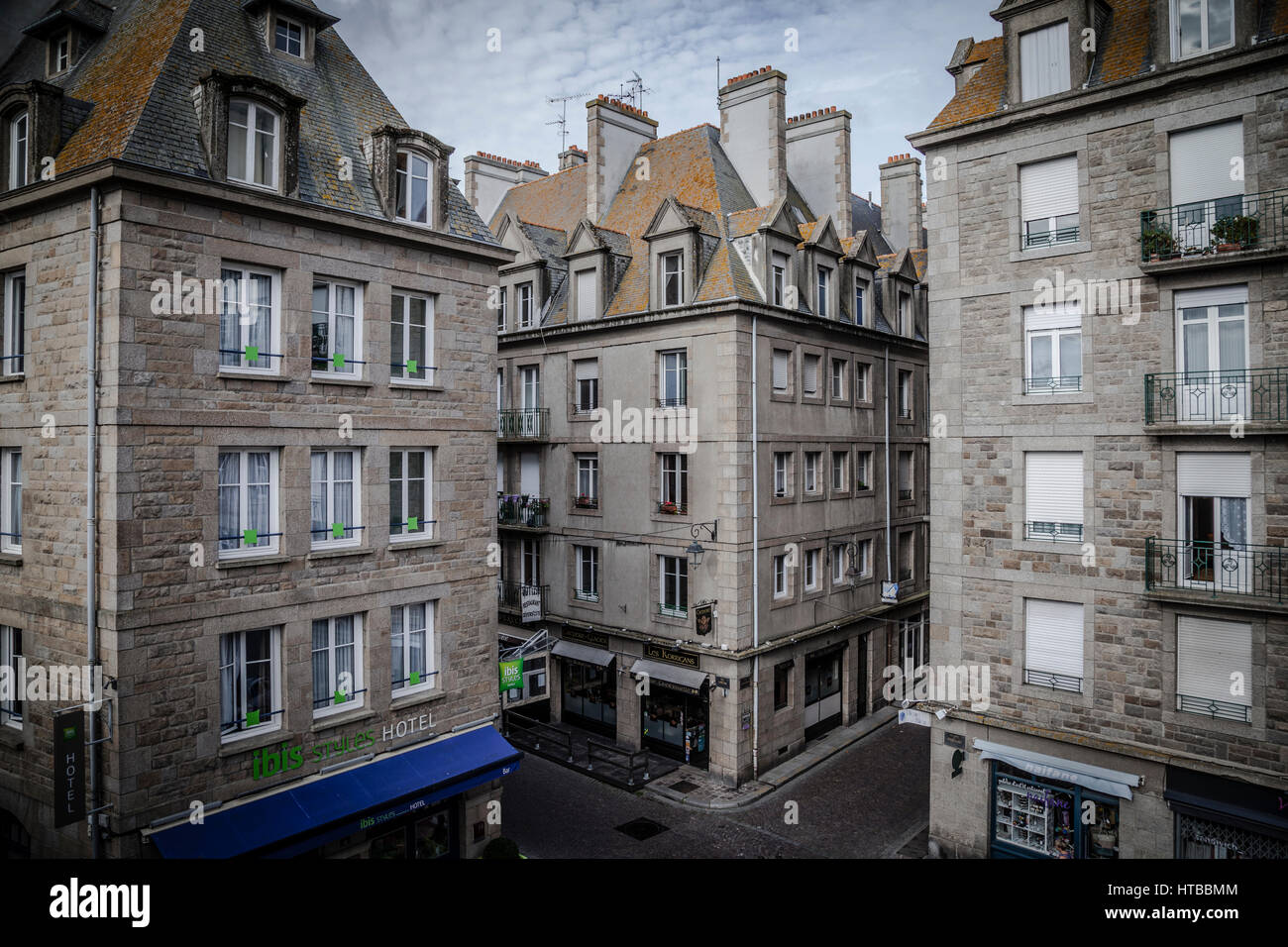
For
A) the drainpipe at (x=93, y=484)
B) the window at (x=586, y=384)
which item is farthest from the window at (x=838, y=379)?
the drainpipe at (x=93, y=484)

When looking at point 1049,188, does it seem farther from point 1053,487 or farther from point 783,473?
point 783,473

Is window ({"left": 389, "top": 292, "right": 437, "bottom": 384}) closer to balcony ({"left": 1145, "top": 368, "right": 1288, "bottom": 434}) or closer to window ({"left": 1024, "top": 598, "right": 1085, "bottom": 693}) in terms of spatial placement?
window ({"left": 1024, "top": 598, "right": 1085, "bottom": 693})

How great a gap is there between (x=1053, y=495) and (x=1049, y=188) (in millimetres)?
6243

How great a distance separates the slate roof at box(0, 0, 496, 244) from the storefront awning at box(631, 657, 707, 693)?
13095mm

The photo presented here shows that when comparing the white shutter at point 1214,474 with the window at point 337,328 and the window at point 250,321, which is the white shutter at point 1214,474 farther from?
the window at point 250,321

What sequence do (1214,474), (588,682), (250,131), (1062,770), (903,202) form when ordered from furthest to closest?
(903,202)
(588,682)
(1062,770)
(1214,474)
(250,131)

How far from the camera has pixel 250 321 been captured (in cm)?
1388

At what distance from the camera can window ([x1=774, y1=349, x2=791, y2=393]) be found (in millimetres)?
24844

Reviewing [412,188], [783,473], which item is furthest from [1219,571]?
[412,188]

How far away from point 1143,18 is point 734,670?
17.4 m

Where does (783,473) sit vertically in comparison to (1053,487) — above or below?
above

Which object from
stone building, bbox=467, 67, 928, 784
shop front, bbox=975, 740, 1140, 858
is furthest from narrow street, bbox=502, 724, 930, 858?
shop front, bbox=975, 740, 1140, 858

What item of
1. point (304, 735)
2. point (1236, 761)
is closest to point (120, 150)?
point (304, 735)

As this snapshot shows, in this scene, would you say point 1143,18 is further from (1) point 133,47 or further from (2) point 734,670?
(1) point 133,47
